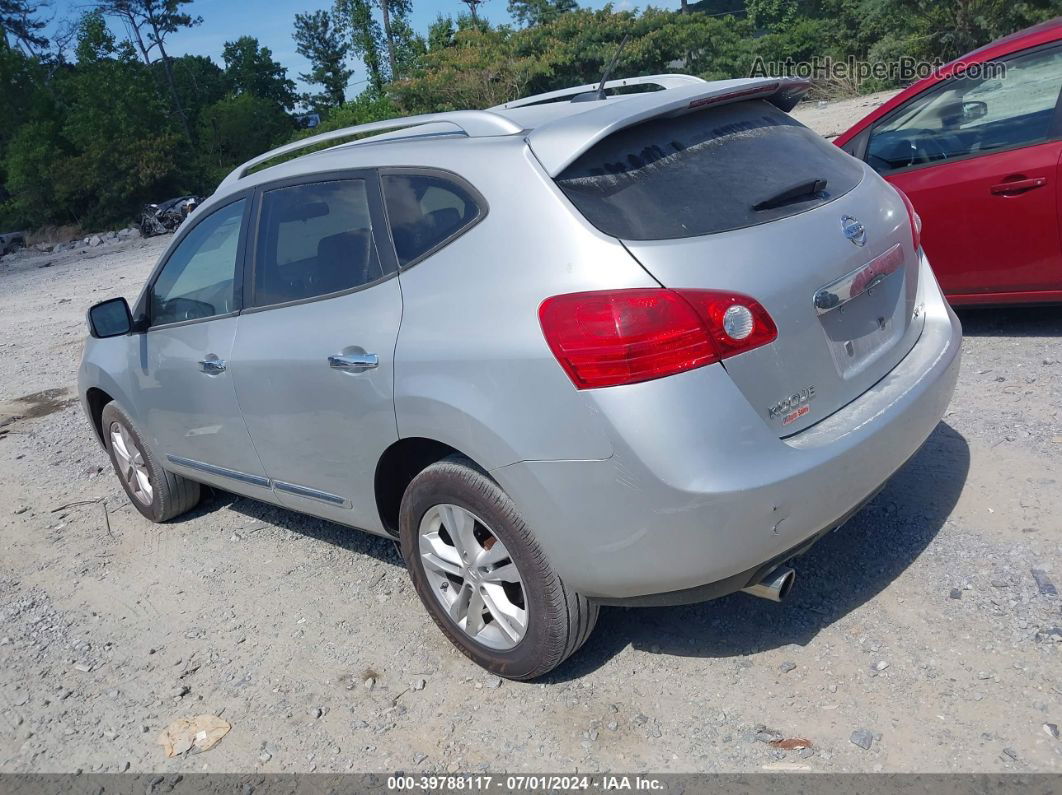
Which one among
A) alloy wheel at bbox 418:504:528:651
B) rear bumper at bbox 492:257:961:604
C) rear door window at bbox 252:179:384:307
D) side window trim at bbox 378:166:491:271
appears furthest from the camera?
rear door window at bbox 252:179:384:307

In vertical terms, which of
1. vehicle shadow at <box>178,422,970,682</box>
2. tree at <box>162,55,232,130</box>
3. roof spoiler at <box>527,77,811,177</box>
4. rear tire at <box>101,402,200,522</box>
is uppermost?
tree at <box>162,55,232,130</box>

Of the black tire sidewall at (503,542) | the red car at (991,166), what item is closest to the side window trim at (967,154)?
the red car at (991,166)

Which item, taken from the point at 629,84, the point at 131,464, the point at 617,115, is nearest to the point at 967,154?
the point at 629,84

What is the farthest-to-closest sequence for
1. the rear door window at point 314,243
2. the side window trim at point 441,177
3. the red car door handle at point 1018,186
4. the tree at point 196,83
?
the tree at point 196,83 → the red car door handle at point 1018,186 → the rear door window at point 314,243 → the side window trim at point 441,177

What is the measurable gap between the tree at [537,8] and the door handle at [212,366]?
37.1 metres

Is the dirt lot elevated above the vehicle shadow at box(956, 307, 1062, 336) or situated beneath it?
elevated above

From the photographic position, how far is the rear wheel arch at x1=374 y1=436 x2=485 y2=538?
3.26 metres

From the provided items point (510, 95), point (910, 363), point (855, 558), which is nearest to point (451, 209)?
point (910, 363)

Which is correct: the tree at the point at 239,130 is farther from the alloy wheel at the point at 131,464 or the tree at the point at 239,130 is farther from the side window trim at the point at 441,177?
the side window trim at the point at 441,177

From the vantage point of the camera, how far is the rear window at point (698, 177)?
9.25ft

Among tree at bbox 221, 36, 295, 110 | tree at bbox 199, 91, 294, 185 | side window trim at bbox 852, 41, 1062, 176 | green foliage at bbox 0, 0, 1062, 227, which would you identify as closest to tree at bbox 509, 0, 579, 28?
green foliage at bbox 0, 0, 1062, 227

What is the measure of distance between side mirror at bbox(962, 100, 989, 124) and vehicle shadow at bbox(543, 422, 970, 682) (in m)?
2.54

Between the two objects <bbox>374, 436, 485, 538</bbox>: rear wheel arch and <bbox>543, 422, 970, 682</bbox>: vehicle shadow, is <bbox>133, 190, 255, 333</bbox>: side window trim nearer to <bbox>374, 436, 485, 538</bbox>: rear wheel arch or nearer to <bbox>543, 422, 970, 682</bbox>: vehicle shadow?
<bbox>374, 436, 485, 538</bbox>: rear wheel arch

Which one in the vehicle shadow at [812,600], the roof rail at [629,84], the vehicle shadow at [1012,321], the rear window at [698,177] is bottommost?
the vehicle shadow at [1012,321]
